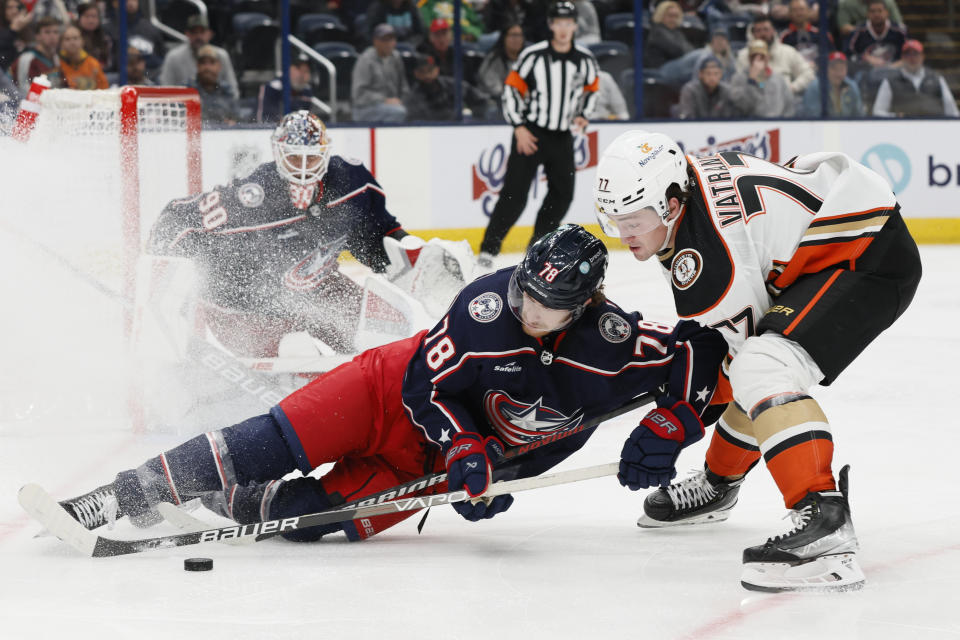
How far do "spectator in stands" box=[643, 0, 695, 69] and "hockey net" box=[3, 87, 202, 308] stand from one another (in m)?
4.64

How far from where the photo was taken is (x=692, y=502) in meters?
2.85

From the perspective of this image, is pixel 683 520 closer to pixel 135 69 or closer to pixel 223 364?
pixel 223 364

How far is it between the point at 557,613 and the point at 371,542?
0.61 m

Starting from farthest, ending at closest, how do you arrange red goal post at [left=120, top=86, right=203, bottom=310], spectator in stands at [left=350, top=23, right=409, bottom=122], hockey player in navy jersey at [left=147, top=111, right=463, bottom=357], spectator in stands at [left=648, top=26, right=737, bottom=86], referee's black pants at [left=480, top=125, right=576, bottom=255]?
1. spectator in stands at [left=648, top=26, right=737, bottom=86]
2. spectator in stands at [left=350, top=23, right=409, bottom=122]
3. referee's black pants at [left=480, top=125, right=576, bottom=255]
4. hockey player in navy jersey at [left=147, top=111, right=463, bottom=357]
5. red goal post at [left=120, top=86, right=203, bottom=310]

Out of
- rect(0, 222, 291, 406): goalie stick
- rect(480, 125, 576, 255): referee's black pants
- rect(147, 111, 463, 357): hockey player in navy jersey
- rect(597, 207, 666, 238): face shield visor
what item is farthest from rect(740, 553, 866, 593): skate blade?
rect(480, 125, 576, 255): referee's black pants

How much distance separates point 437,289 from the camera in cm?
411

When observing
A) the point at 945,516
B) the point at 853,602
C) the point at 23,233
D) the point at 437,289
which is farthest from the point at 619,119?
the point at 853,602

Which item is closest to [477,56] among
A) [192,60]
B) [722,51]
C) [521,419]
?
[722,51]

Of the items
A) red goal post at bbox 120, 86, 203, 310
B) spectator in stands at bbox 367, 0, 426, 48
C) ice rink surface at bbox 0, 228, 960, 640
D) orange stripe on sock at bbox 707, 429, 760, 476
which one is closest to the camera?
ice rink surface at bbox 0, 228, 960, 640

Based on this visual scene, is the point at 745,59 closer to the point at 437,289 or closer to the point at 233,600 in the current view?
the point at 437,289

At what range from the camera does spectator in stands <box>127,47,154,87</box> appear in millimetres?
7359

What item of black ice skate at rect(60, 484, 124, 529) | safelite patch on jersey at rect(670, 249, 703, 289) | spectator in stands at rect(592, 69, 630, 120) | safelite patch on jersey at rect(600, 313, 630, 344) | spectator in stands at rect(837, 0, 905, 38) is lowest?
black ice skate at rect(60, 484, 124, 529)

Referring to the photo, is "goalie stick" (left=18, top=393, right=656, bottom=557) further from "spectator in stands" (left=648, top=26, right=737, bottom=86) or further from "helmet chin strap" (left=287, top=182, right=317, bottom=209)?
"spectator in stands" (left=648, top=26, right=737, bottom=86)

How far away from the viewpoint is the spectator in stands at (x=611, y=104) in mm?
8141
